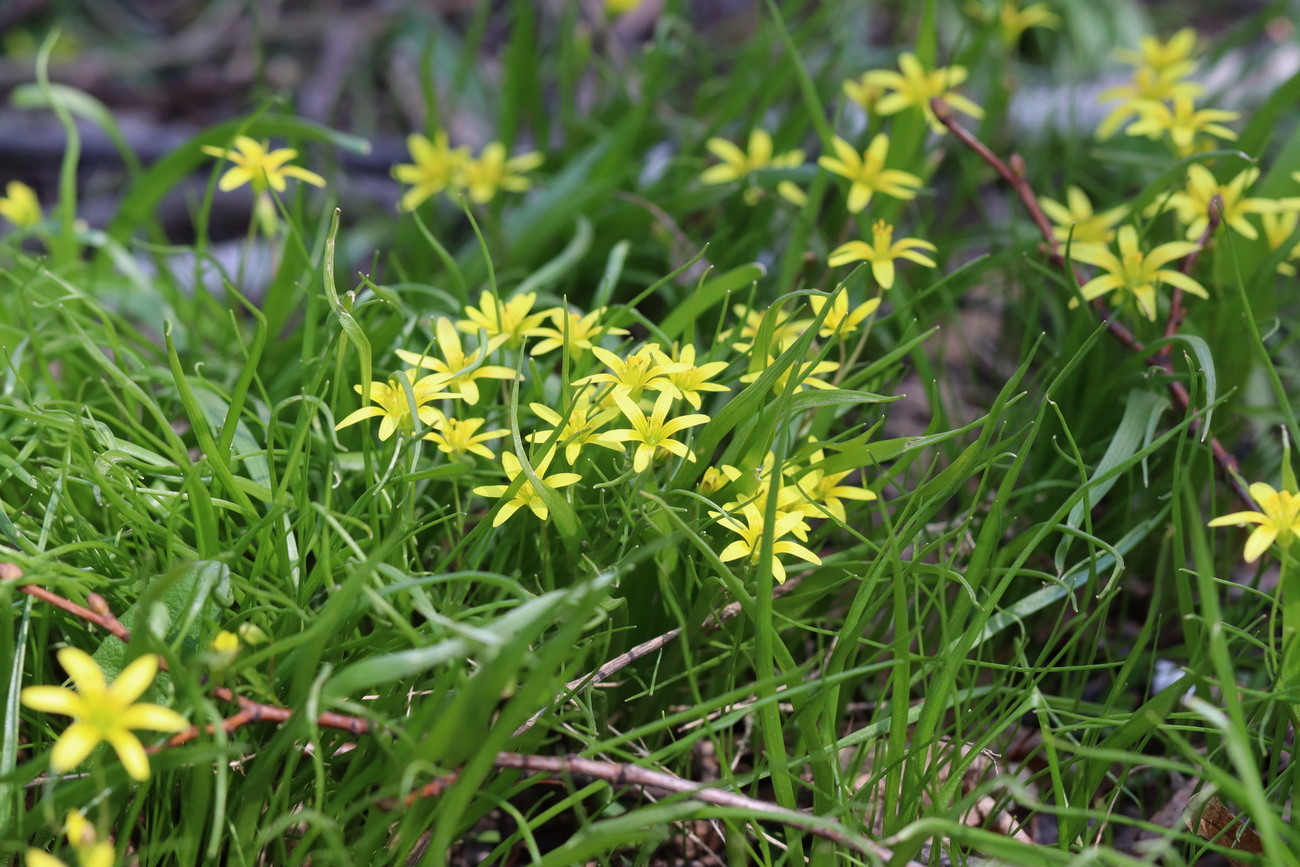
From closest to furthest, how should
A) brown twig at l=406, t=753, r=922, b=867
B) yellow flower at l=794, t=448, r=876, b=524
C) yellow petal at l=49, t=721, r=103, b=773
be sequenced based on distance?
yellow petal at l=49, t=721, r=103, b=773, brown twig at l=406, t=753, r=922, b=867, yellow flower at l=794, t=448, r=876, b=524

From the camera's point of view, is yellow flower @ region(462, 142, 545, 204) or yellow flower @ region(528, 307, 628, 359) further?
yellow flower @ region(462, 142, 545, 204)

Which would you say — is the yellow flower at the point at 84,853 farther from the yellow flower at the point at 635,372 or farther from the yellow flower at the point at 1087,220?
the yellow flower at the point at 1087,220

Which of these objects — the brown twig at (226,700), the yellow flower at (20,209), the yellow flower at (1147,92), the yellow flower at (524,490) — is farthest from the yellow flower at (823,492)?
the yellow flower at (20,209)

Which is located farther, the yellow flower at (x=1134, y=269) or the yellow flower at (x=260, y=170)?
the yellow flower at (x=260, y=170)

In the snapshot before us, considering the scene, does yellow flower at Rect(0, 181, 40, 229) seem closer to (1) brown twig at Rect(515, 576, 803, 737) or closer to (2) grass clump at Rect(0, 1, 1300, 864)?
(2) grass clump at Rect(0, 1, 1300, 864)

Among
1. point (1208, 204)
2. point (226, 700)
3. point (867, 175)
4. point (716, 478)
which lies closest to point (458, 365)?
point (716, 478)

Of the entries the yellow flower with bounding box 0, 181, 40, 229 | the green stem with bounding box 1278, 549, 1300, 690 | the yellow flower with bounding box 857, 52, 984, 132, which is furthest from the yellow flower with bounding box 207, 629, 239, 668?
the yellow flower with bounding box 857, 52, 984, 132

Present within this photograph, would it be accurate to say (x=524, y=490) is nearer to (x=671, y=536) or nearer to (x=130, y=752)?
(x=671, y=536)
